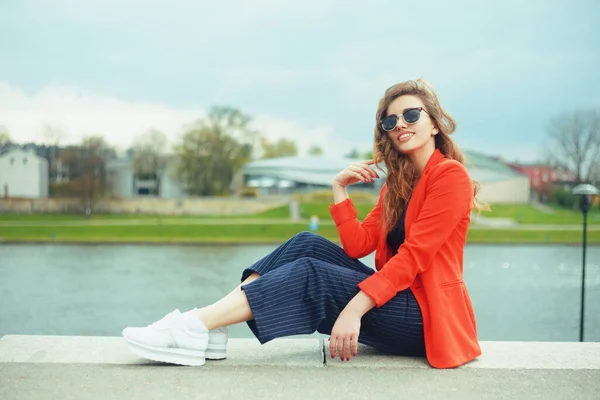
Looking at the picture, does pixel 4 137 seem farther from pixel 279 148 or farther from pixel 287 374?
pixel 279 148

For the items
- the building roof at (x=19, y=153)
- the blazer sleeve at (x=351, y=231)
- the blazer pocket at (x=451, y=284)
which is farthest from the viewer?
the building roof at (x=19, y=153)

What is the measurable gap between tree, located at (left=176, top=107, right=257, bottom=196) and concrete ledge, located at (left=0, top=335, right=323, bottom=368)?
40.6 meters

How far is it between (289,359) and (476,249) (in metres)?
19.3

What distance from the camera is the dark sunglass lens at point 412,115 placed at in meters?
2.20

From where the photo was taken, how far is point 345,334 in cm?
196

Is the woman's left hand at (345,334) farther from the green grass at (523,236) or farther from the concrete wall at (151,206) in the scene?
the concrete wall at (151,206)

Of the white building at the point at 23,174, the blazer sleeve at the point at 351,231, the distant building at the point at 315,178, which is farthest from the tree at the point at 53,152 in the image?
the blazer sleeve at the point at 351,231

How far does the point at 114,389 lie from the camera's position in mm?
1842

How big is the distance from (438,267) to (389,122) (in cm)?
50

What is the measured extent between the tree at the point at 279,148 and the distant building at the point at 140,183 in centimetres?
890

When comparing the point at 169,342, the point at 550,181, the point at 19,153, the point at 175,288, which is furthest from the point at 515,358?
the point at 550,181

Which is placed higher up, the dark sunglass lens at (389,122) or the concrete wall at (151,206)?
the dark sunglass lens at (389,122)

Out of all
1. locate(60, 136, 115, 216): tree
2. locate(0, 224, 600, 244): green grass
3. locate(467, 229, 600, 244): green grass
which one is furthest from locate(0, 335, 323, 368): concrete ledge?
locate(60, 136, 115, 216): tree

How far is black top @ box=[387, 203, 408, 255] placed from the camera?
2.23 metres
